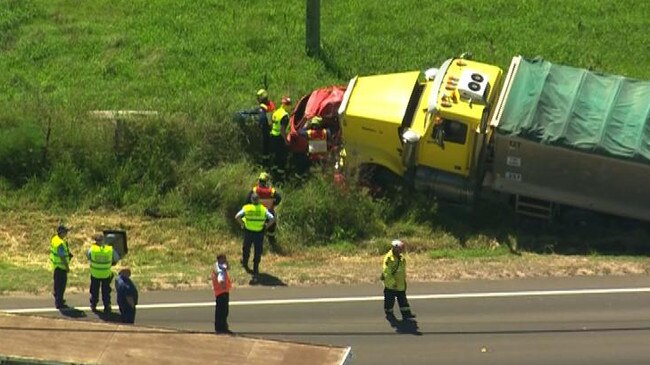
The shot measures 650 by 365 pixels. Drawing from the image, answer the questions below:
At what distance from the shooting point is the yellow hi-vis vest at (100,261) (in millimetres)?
16938

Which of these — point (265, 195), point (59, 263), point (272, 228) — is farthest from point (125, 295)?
point (272, 228)

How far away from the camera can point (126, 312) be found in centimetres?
1620

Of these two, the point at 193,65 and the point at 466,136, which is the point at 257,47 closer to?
the point at 193,65

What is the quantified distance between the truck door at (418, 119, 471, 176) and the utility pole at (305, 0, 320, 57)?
252 inches

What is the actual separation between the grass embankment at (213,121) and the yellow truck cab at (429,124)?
85cm

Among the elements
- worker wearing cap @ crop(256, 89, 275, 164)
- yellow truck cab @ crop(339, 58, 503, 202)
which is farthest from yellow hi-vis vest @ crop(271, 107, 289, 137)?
yellow truck cab @ crop(339, 58, 503, 202)

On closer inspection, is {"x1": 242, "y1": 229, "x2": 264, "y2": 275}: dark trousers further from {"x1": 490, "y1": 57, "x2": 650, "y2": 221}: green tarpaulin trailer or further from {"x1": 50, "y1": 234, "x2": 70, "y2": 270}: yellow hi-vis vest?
{"x1": 490, "y1": 57, "x2": 650, "y2": 221}: green tarpaulin trailer

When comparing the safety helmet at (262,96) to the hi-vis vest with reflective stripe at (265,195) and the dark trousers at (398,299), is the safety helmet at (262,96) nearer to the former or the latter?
the hi-vis vest with reflective stripe at (265,195)

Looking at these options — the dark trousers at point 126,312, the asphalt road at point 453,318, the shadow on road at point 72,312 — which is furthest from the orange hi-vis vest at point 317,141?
the dark trousers at point 126,312

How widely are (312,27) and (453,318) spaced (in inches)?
429

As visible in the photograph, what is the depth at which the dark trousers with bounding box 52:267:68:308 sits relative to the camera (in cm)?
1722

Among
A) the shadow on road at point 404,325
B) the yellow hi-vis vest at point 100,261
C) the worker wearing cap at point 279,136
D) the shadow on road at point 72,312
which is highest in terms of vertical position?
the worker wearing cap at point 279,136

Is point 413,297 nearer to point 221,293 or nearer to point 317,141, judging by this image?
point 221,293

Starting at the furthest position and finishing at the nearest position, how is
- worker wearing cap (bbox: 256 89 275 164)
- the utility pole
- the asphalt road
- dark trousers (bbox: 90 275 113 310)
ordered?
the utility pole → worker wearing cap (bbox: 256 89 275 164) → dark trousers (bbox: 90 275 113 310) → the asphalt road
